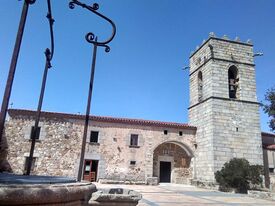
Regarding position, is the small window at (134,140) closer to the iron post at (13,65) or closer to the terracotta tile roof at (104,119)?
the terracotta tile roof at (104,119)

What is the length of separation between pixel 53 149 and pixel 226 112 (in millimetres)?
12506

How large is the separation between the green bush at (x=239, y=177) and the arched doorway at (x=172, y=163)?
14.0ft

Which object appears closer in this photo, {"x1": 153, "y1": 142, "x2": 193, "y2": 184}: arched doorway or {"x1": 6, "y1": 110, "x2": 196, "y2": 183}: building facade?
{"x1": 6, "y1": 110, "x2": 196, "y2": 183}: building facade

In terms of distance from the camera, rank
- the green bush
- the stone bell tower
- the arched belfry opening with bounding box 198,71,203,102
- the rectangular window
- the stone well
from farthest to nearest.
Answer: the arched belfry opening with bounding box 198,71,203,102
the rectangular window
the stone bell tower
the green bush
the stone well

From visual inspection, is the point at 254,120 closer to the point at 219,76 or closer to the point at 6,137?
the point at 219,76

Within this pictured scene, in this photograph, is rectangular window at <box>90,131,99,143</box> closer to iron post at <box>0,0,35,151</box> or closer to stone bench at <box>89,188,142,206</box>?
stone bench at <box>89,188,142,206</box>

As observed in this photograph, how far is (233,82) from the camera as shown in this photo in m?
19.4

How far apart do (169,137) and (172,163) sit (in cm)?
218

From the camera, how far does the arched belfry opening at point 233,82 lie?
19.1 meters

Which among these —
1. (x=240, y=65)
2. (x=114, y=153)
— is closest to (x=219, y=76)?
(x=240, y=65)

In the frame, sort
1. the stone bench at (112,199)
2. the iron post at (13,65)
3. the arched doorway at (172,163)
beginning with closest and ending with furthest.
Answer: the iron post at (13,65)
the stone bench at (112,199)
the arched doorway at (172,163)

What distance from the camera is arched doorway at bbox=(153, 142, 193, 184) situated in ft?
63.4

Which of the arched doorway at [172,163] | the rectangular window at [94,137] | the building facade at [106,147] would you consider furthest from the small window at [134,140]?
the rectangular window at [94,137]

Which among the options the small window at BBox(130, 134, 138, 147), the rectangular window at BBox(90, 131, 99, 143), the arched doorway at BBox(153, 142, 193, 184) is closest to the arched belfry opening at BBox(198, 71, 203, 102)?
the arched doorway at BBox(153, 142, 193, 184)
